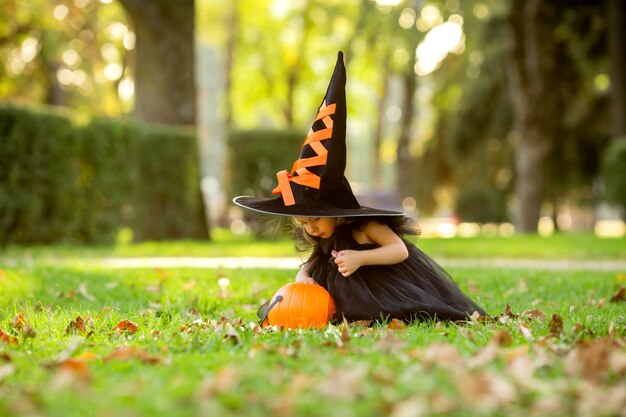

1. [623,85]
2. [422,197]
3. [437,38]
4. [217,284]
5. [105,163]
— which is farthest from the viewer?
[422,197]

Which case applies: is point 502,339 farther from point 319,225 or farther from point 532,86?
point 532,86

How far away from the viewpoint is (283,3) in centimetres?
3045

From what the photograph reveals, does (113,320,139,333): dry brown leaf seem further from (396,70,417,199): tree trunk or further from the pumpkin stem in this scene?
(396,70,417,199): tree trunk

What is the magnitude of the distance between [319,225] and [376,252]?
381 mm

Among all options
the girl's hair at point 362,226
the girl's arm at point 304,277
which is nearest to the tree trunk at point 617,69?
the girl's hair at point 362,226

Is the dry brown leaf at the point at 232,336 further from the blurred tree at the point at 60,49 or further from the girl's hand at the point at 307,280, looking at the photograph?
the blurred tree at the point at 60,49

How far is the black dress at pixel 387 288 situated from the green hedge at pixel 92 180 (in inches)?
288

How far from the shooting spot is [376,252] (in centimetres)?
466

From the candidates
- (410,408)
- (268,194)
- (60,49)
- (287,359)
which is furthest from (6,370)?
(60,49)

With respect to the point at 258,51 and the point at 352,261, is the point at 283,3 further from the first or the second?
the point at 352,261

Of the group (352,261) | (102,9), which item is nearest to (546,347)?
(352,261)

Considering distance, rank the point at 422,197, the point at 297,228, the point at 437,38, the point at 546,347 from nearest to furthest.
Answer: the point at 546,347 < the point at 297,228 < the point at 437,38 < the point at 422,197

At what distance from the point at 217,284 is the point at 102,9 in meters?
19.8

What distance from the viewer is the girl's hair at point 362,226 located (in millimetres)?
4777
